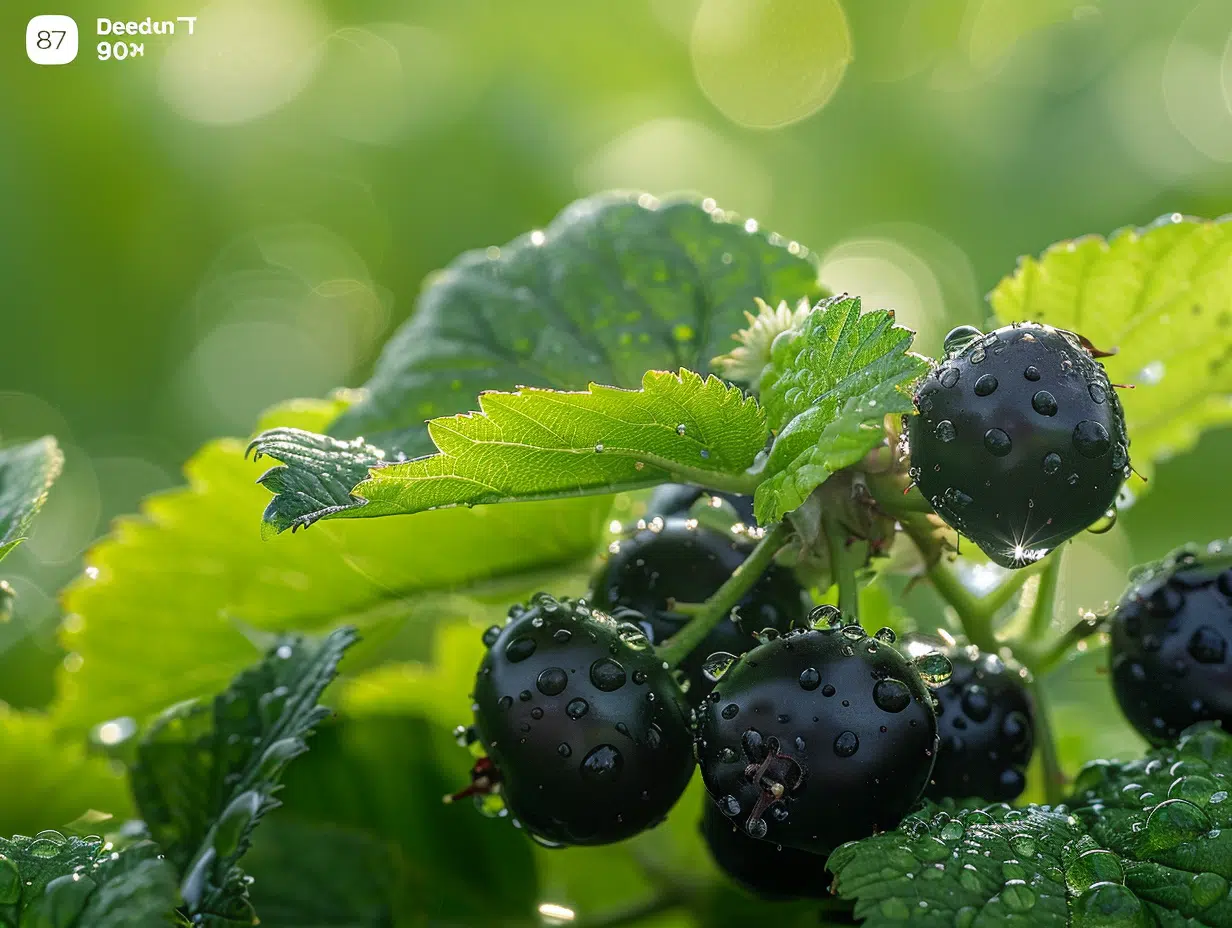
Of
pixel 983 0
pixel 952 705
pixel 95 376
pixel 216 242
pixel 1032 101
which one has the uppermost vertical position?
pixel 983 0

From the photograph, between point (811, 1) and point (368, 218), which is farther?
point (811, 1)

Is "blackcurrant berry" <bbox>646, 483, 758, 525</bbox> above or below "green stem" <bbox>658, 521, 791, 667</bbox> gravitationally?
above

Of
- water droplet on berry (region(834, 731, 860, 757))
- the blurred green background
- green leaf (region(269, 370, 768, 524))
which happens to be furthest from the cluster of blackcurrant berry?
the blurred green background

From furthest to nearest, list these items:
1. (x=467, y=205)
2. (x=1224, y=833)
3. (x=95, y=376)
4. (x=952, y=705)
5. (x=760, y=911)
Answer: (x=467, y=205), (x=95, y=376), (x=760, y=911), (x=952, y=705), (x=1224, y=833)

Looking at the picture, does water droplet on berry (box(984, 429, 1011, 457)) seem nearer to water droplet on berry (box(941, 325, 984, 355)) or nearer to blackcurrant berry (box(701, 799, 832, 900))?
water droplet on berry (box(941, 325, 984, 355))

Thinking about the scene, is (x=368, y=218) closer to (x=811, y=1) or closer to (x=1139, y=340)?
(x=811, y=1)

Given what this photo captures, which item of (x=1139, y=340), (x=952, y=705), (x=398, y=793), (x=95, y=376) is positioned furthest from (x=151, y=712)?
(x=95, y=376)

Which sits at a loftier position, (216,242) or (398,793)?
(216,242)

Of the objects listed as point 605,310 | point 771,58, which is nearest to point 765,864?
point 605,310
